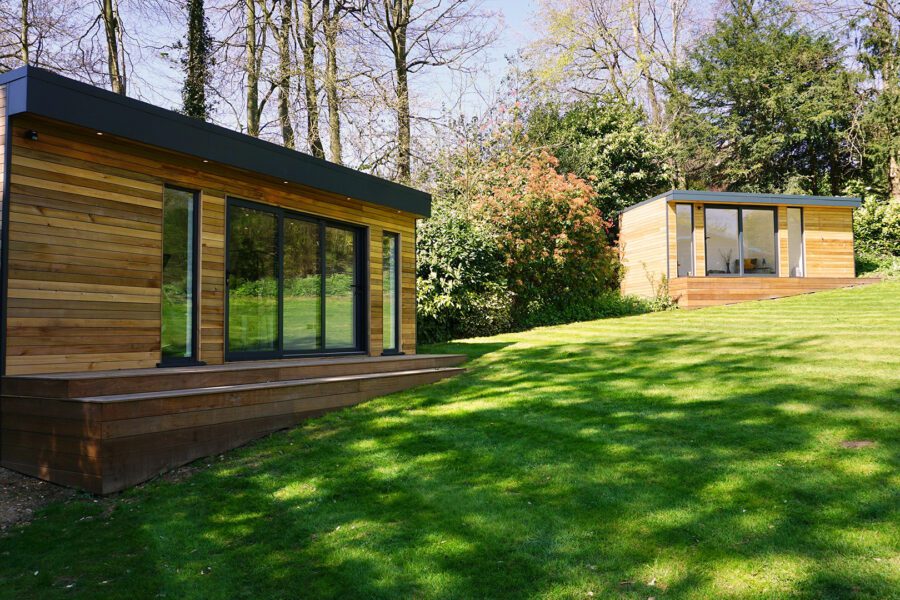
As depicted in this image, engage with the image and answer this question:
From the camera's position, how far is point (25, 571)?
3.30m

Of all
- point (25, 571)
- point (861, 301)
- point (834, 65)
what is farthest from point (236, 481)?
point (834, 65)

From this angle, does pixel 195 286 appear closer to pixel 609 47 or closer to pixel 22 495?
pixel 22 495

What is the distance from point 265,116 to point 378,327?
955 cm

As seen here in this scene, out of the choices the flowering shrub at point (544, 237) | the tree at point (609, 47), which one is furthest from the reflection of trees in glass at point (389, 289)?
the tree at point (609, 47)

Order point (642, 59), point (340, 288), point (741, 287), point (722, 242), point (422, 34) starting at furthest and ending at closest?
1. point (642, 59)
2. point (422, 34)
3. point (722, 242)
4. point (741, 287)
5. point (340, 288)

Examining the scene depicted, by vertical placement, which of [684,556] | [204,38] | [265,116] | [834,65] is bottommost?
[684,556]

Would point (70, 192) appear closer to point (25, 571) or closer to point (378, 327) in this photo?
point (25, 571)

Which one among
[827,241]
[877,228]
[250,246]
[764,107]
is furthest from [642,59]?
[250,246]

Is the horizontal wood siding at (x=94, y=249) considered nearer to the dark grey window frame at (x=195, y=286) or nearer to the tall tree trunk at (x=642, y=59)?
the dark grey window frame at (x=195, y=286)

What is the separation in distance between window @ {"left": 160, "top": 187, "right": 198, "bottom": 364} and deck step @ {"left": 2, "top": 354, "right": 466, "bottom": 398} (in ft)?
0.95

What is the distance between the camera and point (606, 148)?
1936 cm

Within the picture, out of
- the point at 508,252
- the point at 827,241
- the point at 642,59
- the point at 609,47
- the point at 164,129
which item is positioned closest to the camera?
the point at 164,129

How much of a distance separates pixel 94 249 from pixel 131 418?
1.72 meters

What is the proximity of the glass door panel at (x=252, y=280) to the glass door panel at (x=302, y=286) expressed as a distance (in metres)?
0.19
